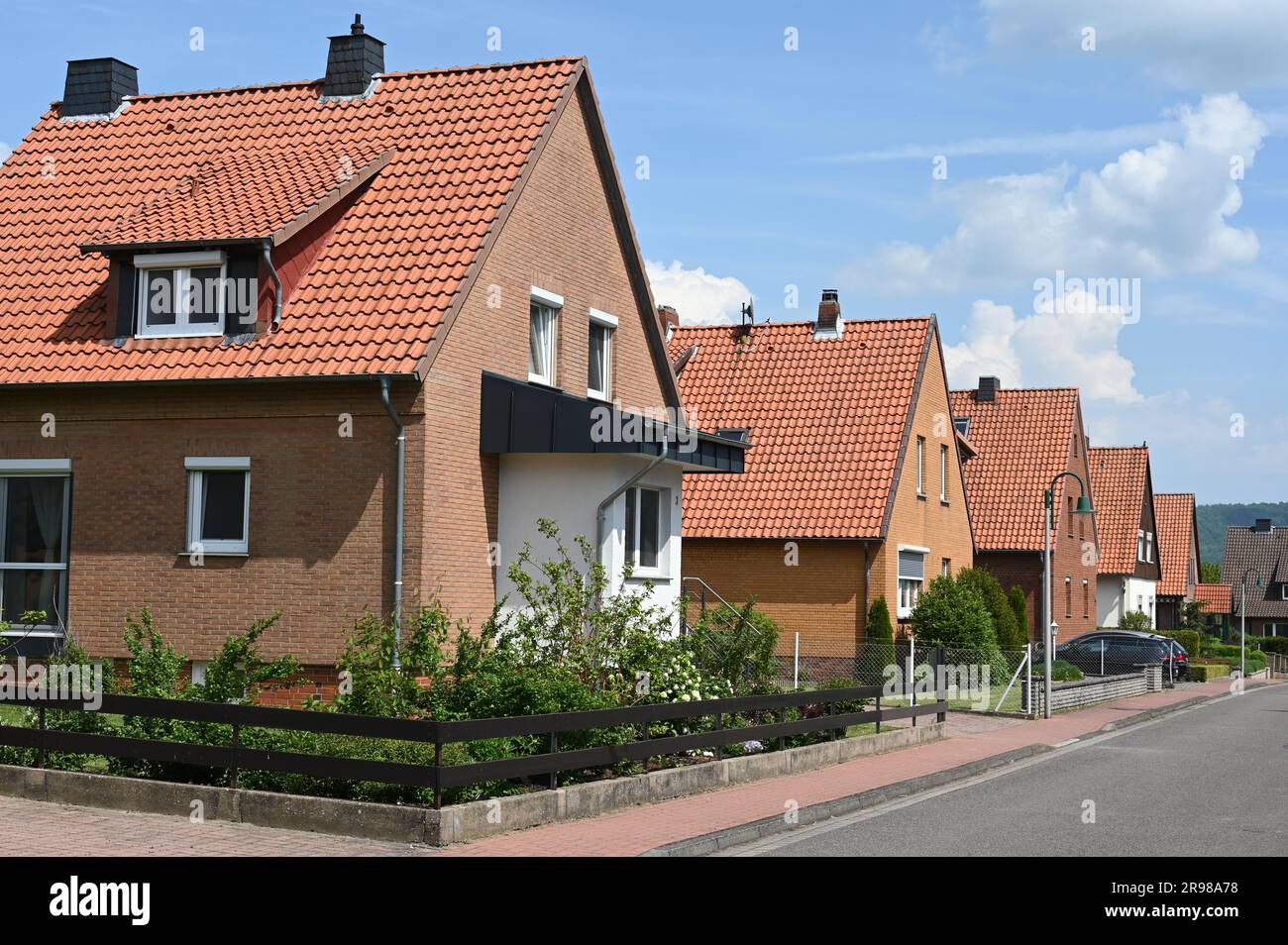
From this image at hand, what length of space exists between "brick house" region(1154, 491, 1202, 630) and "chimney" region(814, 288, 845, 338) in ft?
129

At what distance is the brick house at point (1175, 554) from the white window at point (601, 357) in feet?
171

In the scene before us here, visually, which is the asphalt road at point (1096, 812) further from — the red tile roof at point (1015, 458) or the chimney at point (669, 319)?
the red tile roof at point (1015, 458)

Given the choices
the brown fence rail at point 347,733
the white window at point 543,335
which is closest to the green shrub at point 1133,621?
the white window at point 543,335

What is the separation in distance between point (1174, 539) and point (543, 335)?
57857 millimetres

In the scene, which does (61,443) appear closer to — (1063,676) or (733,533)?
(733,533)

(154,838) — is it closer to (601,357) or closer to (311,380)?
(311,380)

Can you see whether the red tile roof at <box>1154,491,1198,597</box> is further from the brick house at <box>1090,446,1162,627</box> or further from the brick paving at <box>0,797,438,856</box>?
the brick paving at <box>0,797,438,856</box>

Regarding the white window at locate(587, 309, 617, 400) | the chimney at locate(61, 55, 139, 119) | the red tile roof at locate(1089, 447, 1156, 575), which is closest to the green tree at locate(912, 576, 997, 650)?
the white window at locate(587, 309, 617, 400)

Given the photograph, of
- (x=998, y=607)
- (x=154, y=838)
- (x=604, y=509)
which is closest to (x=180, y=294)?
(x=604, y=509)

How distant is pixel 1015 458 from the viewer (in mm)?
46000

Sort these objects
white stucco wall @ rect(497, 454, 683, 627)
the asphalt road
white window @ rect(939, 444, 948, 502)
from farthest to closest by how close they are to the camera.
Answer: white window @ rect(939, 444, 948, 502)
white stucco wall @ rect(497, 454, 683, 627)
the asphalt road

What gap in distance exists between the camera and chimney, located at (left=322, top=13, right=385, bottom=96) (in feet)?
70.8

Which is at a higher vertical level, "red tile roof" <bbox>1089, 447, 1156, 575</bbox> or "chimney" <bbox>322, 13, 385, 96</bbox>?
"chimney" <bbox>322, 13, 385, 96</bbox>

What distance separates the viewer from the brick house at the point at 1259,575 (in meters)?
95.4
